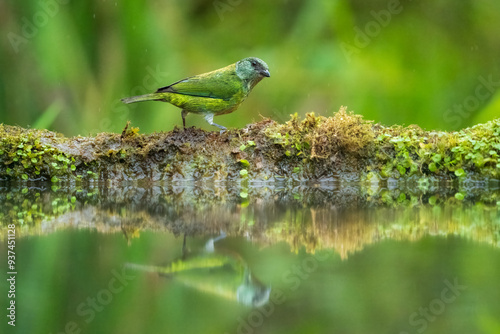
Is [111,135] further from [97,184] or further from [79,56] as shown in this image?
[79,56]

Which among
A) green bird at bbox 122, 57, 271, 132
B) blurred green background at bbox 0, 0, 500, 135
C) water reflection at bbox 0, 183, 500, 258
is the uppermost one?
blurred green background at bbox 0, 0, 500, 135

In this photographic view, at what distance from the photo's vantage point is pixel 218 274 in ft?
9.66

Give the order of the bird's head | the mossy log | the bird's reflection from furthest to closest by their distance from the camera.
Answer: the bird's head → the mossy log → the bird's reflection

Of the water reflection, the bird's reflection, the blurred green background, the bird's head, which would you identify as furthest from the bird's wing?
the bird's reflection

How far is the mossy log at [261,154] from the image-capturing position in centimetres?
575

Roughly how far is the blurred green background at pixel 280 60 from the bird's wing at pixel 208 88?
1781 mm

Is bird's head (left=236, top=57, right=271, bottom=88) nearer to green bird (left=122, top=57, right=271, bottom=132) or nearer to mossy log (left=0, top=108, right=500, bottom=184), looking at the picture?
green bird (left=122, top=57, right=271, bottom=132)

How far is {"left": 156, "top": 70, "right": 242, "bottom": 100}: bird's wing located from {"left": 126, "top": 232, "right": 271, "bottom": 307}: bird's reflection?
106 inches

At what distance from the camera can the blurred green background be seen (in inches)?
305

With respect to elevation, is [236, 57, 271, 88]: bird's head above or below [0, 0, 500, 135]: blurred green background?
below

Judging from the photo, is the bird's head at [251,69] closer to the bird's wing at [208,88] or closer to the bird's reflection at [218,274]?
the bird's wing at [208,88]

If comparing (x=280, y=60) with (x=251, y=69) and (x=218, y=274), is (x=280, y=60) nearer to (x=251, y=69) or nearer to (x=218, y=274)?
(x=251, y=69)

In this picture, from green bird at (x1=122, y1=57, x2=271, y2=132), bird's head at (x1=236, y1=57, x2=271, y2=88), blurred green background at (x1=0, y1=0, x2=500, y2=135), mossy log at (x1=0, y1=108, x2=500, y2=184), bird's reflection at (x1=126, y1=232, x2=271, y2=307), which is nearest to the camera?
bird's reflection at (x1=126, y1=232, x2=271, y2=307)

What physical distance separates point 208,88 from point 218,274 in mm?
3148
